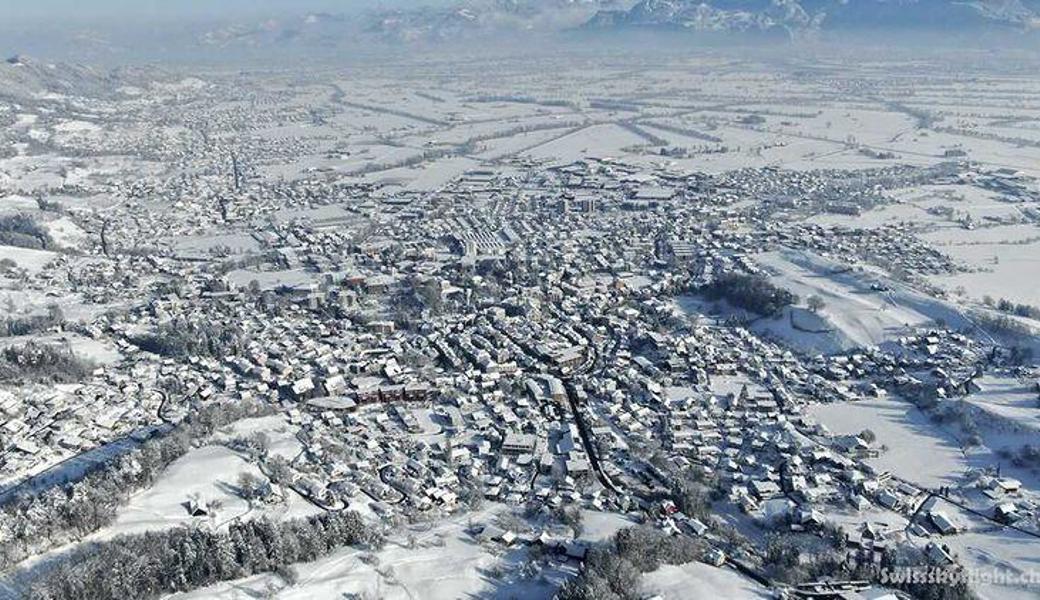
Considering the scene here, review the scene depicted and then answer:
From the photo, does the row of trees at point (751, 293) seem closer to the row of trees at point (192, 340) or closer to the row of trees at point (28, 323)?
the row of trees at point (192, 340)

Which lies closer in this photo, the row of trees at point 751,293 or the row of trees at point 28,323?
the row of trees at point 28,323

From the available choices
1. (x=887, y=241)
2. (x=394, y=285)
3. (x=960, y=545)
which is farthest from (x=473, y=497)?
(x=887, y=241)

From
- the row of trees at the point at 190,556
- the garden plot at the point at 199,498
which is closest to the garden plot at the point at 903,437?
the row of trees at the point at 190,556

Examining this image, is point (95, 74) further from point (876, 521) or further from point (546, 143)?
point (876, 521)

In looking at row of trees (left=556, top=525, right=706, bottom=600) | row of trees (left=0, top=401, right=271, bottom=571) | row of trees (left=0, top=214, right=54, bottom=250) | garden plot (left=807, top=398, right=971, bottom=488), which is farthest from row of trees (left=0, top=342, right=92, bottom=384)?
garden plot (left=807, top=398, right=971, bottom=488)

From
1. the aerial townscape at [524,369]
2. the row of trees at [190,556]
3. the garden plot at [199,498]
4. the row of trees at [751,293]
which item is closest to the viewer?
the row of trees at [190,556]

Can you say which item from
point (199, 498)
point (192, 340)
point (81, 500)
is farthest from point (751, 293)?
point (81, 500)

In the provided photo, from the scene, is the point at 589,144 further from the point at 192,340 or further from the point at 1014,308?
the point at 192,340
